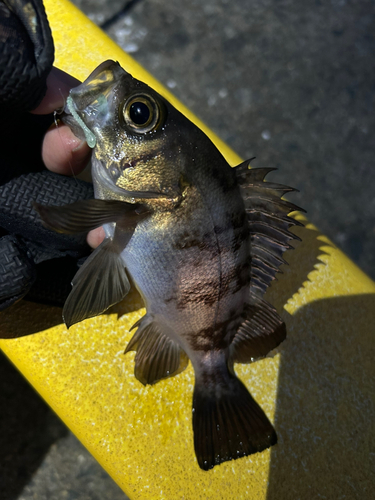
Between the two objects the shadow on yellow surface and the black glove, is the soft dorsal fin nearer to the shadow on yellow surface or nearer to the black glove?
the shadow on yellow surface

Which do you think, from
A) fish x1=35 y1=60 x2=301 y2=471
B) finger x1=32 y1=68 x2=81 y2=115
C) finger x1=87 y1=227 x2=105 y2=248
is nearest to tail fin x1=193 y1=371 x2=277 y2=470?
fish x1=35 y1=60 x2=301 y2=471

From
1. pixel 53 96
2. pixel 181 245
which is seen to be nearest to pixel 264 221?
pixel 181 245

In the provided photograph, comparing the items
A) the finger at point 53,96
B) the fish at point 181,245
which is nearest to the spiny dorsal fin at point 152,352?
the fish at point 181,245

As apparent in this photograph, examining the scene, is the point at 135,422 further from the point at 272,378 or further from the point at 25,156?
the point at 25,156

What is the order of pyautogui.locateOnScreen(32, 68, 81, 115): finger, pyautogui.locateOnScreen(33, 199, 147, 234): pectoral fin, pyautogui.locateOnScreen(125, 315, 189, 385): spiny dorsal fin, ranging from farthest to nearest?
pyautogui.locateOnScreen(125, 315, 189, 385): spiny dorsal fin
pyautogui.locateOnScreen(32, 68, 81, 115): finger
pyautogui.locateOnScreen(33, 199, 147, 234): pectoral fin

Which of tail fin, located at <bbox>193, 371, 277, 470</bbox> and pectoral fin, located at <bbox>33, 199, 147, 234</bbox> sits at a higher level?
pectoral fin, located at <bbox>33, 199, 147, 234</bbox>

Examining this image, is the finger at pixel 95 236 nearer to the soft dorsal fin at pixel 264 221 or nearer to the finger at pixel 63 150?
the finger at pixel 63 150
